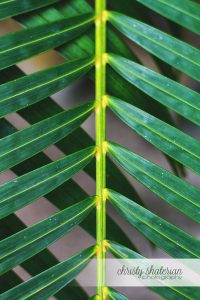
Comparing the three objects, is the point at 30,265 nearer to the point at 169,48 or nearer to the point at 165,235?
the point at 165,235

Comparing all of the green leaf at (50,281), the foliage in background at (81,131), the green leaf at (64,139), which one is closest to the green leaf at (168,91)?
the foliage in background at (81,131)

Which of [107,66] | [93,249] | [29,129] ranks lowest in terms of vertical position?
[93,249]

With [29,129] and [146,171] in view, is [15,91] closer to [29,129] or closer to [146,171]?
[29,129]

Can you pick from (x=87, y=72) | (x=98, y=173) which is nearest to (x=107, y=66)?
(x=87, y=72)

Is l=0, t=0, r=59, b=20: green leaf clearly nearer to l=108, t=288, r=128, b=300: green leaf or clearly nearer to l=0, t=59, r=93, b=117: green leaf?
l=0, t=59, r=93, b=117: green leaf

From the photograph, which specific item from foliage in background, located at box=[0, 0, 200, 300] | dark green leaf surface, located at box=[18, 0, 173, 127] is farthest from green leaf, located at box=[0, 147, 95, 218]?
dark green leaf surface, located at box=[18, 0, 173, 127]

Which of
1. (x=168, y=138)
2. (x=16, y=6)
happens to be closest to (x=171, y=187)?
(x=168, y=138)
